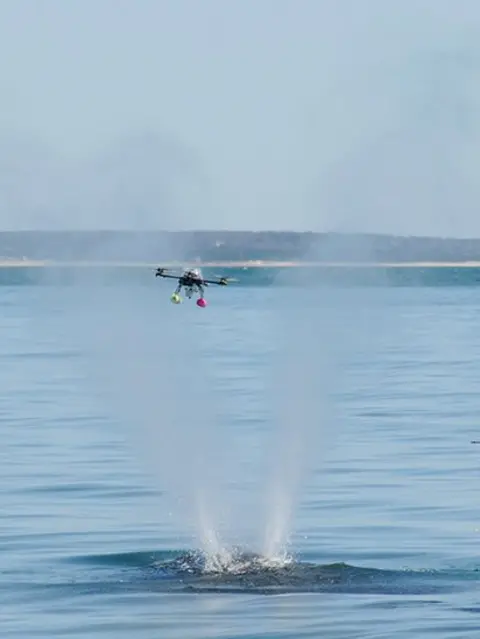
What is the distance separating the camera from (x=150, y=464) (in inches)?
3113

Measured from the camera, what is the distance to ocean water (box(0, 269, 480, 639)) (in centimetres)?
5197

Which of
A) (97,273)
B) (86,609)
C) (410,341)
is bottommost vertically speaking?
(86,609)

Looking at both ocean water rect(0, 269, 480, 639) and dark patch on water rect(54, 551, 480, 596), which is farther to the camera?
dark patch on water rect(54, 551, 480, 596)

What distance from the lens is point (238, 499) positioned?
236ft

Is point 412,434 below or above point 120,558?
above

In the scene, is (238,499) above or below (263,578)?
above

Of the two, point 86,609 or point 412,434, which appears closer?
point 86,609

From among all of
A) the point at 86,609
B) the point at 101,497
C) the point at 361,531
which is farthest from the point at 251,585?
the point at 101,497

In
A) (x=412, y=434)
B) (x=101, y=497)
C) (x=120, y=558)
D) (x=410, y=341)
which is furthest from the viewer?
(x=410, y=341)

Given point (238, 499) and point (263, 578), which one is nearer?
point (263, 578)

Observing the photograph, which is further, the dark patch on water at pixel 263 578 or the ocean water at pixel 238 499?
the dark patch on water at pixel 263 578

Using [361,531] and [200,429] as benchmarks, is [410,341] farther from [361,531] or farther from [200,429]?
[361,531]

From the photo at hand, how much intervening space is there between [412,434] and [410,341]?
8138 cm

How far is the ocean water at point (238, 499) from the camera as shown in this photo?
171 ft
